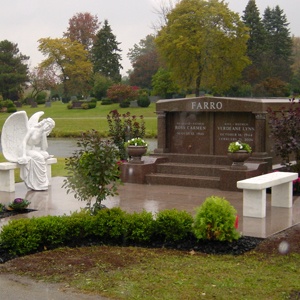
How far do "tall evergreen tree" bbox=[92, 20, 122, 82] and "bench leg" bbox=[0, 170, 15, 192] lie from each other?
63.5 m

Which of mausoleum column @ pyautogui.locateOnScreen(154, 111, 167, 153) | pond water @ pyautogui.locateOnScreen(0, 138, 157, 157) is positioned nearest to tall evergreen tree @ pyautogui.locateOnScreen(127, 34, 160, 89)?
pond water @ pyautogui.locateOnScreen(0, 138, 157, 157)

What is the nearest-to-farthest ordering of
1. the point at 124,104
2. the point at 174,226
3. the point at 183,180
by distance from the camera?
the point at 174,226, the point at 183,180, the point at 124,104

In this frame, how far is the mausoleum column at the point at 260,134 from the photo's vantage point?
1344cm

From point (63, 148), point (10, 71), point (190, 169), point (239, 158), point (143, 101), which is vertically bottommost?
point (63, 148)

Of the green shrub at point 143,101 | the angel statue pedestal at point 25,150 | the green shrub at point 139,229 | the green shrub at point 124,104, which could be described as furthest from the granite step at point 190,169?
the green shrub at point 124,104

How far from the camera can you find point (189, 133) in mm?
14719

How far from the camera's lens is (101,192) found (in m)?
8.52

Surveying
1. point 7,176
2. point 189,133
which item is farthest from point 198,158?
point 7,176

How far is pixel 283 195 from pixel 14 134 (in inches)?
246

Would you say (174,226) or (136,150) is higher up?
(136,150)

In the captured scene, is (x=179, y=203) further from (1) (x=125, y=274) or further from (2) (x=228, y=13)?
(2) (x=228, y=13)

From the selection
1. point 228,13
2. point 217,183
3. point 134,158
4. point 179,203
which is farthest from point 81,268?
point 228,13

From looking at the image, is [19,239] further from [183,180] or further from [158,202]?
[183,180]

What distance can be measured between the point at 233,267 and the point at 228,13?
151 ft
